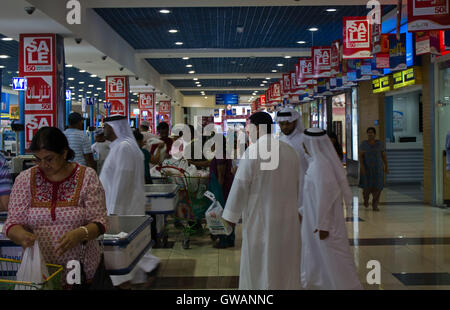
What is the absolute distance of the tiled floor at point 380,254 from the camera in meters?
5.39

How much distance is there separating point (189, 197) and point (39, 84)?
4.20m

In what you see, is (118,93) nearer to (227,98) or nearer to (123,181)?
(123,181)

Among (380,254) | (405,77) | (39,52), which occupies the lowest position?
(380,254)

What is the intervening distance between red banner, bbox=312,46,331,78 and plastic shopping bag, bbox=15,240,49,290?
11.9 m

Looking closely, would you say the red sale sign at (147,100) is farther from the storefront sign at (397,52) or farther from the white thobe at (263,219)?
the white thobe at (263,219)

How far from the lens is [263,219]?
3699 mm

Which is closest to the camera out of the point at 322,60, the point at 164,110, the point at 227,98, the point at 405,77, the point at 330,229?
the point at 330,229

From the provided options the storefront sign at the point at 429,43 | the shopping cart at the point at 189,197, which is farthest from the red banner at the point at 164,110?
the shopping cart at the point at 189,197

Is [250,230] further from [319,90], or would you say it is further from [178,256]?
[319,90]

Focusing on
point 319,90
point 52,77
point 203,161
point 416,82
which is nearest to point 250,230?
point 203,161

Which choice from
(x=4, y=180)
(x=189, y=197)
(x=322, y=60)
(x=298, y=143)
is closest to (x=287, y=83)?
(x=322, y=60)

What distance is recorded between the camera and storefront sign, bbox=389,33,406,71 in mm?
11148
